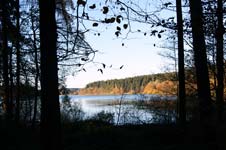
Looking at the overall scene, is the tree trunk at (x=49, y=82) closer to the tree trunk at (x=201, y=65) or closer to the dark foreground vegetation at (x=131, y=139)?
A: the dark foreground vegetation at (x=131, y=139)

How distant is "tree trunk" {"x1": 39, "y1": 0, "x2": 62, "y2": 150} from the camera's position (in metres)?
5.04

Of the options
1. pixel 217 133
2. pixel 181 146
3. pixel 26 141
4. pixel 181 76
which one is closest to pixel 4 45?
pixel 26 141

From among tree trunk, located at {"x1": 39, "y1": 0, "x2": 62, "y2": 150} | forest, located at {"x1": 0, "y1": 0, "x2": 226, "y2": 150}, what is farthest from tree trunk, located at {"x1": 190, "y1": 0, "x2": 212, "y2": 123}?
tree trunk, located at {"x1": 39, "y1": 0, "x2": 62, "y2": 150}

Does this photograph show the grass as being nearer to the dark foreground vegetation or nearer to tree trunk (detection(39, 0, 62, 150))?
the dark foreground vegetation

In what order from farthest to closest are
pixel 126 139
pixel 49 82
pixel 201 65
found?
1. pixel 126 139
2. pixel 201 65
3. pixel 49 82

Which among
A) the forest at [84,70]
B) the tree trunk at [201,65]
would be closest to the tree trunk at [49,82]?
the forest at [84,70]

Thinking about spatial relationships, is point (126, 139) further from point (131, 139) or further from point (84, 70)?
point (84, 70)

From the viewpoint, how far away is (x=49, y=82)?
5.08 m

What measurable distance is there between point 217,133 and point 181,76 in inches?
209

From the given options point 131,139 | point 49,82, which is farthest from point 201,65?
point 49,82

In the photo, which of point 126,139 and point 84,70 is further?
point 126,139

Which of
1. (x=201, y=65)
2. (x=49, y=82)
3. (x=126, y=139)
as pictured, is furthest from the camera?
(x=126, y=139)

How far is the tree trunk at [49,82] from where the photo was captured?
16.5 feet

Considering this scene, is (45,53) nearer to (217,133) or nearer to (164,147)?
(217,133)
